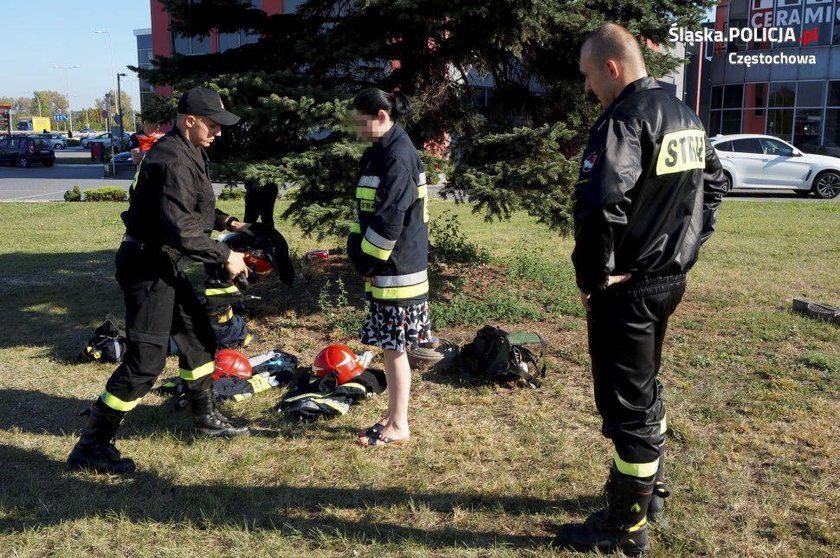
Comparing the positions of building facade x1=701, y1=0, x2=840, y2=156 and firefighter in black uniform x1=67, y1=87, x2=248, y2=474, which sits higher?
building facade x1=701, y1=0, x2=840, y2=156

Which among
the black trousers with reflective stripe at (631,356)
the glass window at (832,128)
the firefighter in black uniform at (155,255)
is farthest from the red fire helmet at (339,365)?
the glass window at (832,128)

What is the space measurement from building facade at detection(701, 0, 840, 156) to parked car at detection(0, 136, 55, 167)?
33.9 meters

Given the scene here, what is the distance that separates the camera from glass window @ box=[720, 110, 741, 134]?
111ft

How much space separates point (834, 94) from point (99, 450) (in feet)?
110

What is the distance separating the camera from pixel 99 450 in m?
4.06

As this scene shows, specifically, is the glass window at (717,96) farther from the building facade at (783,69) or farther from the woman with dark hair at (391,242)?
the woman with dark hair at (391,242)

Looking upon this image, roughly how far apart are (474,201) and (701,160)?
3721 mm

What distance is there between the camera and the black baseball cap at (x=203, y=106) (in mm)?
4098

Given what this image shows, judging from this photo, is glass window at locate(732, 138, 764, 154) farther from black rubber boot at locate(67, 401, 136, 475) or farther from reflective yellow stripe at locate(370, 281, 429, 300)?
black rubber boot at locate(67, 401, 136, 475)

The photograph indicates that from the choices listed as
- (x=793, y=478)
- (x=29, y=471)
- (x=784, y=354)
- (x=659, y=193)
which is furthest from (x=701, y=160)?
(x=29, y=471)

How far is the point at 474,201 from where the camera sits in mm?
6648

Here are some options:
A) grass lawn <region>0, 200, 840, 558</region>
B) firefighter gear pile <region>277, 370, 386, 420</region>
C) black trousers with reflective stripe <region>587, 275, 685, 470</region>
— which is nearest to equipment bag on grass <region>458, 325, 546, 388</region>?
grass lawn <region>0, 200, 840, 558</region>

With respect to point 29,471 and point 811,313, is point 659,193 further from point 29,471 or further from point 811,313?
point 811,313

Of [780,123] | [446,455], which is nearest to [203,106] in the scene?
[446,455]
